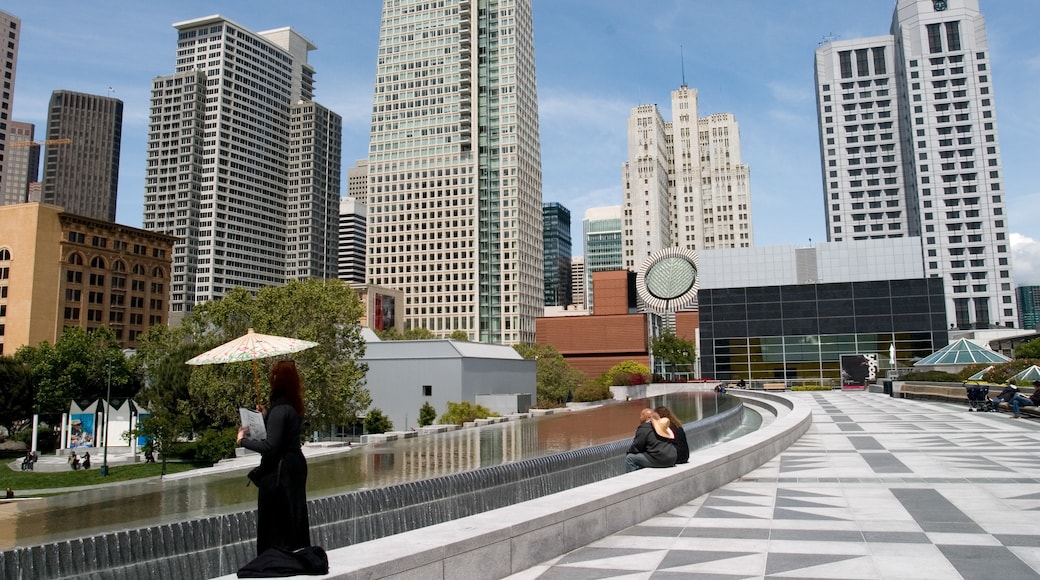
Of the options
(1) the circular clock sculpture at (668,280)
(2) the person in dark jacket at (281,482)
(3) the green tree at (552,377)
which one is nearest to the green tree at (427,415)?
(3) the green tree at (552,377)

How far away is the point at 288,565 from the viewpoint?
18.3ft

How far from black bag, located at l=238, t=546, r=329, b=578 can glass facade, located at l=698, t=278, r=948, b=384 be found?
99.2 metres

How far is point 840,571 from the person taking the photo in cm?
718

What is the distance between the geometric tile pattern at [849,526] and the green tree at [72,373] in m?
68.4

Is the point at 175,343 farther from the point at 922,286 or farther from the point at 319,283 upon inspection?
the point at 922,286

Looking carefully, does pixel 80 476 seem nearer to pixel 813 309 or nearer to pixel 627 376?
pixel 627 376

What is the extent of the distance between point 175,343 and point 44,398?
26254 millimetres

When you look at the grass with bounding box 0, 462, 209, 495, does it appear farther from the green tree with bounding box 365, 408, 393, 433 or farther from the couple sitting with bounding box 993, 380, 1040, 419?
the couple sitting with bounding box 993, 380, 1040, 419

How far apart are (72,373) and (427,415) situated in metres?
39.4

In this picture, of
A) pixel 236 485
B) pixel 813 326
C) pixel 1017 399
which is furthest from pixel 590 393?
pixel 236 485

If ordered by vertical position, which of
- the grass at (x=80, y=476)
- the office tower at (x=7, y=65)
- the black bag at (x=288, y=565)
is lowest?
the grass at (x=80, y=476)

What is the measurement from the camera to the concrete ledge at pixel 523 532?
6.07m

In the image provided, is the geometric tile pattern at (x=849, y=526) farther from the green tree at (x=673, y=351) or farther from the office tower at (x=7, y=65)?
the office tower at (x=7, y=65)

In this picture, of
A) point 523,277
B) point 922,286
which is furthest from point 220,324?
point 523,277
